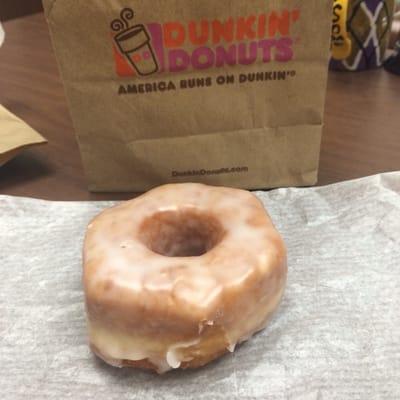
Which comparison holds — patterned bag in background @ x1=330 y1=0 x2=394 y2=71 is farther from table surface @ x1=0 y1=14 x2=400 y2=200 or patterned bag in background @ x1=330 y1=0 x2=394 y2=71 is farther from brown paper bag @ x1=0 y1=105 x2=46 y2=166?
brown paper bag @ x1=0 y1=105 x2=46 y2=166

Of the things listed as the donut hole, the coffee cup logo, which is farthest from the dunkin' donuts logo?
the donut hole

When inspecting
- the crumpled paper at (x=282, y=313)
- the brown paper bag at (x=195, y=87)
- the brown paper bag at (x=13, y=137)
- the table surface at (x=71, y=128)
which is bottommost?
the crumpled paper at (x=282, y=313)

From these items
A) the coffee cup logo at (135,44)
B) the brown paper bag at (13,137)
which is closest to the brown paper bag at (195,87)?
the coffee cup logo at (135,44)

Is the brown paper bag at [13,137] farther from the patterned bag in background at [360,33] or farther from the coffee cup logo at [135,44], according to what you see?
the patterned bag in background at [360,33]

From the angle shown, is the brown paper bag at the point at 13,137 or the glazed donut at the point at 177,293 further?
the brown paper bag at the point at 13,137

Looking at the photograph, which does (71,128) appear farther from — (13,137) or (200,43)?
(200,43)

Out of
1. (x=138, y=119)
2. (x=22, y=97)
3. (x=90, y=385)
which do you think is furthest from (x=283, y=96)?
(x=22, y=97)

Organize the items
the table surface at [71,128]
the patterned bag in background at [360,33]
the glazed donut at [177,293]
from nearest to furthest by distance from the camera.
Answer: the glazed donut at [177,293]
the table surface at [71,128]
the patterned bag in background at [360,33]
